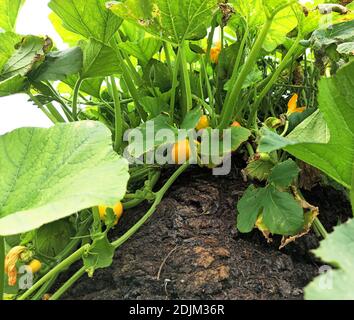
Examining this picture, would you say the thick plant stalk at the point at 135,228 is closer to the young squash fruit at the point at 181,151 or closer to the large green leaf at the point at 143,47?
the young squash fruit at the point at 181,151

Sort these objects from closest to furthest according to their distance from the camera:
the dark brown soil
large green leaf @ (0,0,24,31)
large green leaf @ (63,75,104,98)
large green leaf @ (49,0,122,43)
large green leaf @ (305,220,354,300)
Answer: large green leaf @ (305,220,354,300) → the dark brown soil → large green leaf @ (49,0,122,43) → large green leaf @ (0,0,24,31) → large green leaf @ (63,75,104,98)

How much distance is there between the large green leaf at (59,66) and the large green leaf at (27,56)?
0.7 inches

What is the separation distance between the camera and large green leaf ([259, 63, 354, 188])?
577 mm

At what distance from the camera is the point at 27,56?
0.85 m

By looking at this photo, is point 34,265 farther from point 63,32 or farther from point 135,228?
point 63,32

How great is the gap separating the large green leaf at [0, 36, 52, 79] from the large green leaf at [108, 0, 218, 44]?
15 centimetres

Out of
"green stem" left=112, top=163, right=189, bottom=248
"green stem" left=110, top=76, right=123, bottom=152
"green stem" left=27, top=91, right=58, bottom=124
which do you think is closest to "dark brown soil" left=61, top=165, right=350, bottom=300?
"green stem" left=112, top=163, right=189, bottom=248

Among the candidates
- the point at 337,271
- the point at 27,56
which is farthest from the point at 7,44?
the point at 337,271

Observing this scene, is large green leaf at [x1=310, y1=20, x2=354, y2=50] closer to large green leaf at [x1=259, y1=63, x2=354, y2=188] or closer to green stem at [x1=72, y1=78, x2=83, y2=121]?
large green leaf at [x1=259, y1=63, x2=354, y2=188]

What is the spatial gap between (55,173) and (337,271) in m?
0.30

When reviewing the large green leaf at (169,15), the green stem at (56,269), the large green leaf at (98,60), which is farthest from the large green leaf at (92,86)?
the green stem at (56,269)
